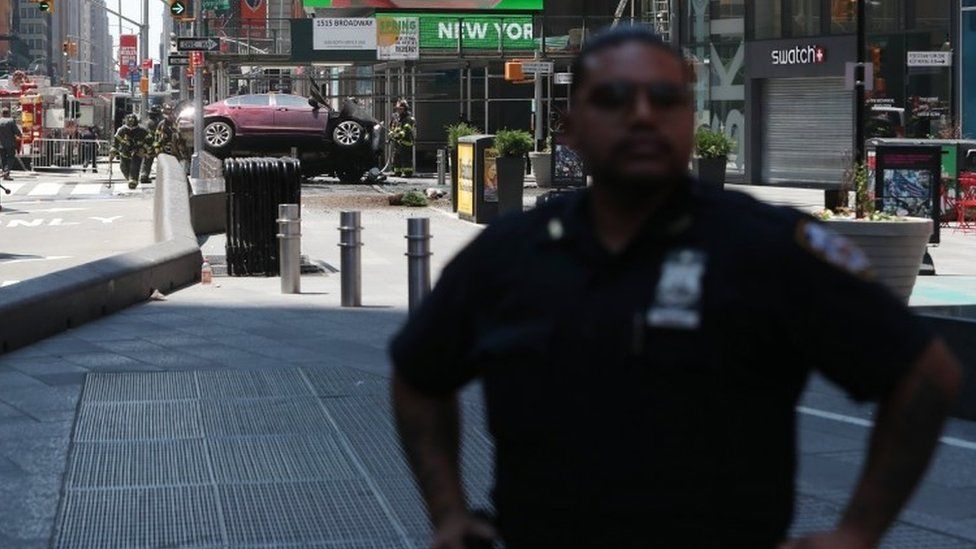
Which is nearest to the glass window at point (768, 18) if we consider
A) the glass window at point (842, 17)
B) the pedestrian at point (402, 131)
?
the glass window at point (842, 17)

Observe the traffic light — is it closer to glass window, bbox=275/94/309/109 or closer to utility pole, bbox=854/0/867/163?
glass window, bbox=275/94/309/109

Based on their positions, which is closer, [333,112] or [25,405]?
[25,405]

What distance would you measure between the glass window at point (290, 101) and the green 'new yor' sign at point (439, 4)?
15.5m

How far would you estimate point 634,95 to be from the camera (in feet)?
9.05

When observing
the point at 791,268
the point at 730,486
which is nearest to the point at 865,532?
the point at 730,486

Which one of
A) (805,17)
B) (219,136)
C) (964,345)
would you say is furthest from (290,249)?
(219,136)

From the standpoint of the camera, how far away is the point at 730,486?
268cm

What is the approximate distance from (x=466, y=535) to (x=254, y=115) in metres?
35.9

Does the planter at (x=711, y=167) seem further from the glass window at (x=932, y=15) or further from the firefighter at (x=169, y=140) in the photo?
the firefighter at (x=169, y=140)

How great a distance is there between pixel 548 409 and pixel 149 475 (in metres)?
5.31

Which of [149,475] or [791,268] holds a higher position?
[791,268]

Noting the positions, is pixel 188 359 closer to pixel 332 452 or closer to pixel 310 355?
pixel 310 355

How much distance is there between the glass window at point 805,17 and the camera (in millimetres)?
35406

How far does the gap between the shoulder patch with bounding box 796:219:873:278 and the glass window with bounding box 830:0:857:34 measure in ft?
104
